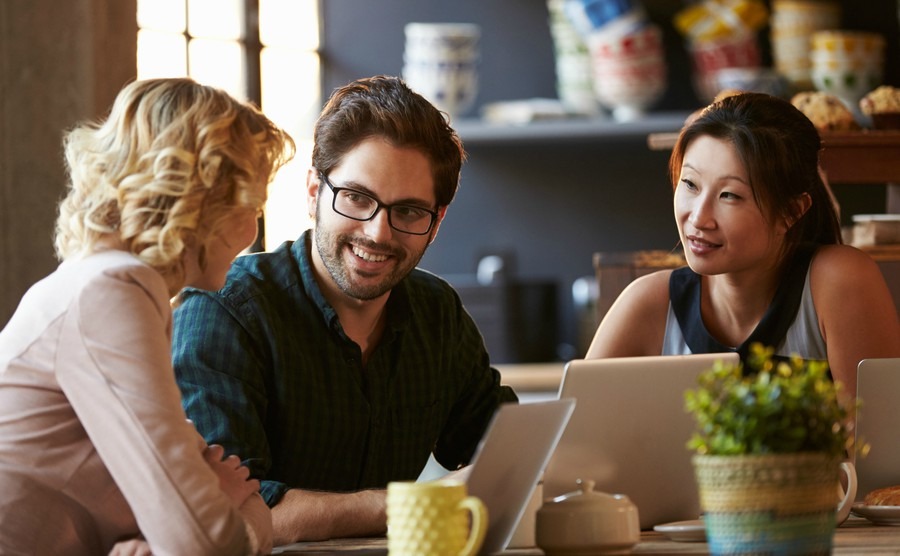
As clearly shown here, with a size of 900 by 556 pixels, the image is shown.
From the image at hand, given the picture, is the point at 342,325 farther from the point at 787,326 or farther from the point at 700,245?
the point at 787,326

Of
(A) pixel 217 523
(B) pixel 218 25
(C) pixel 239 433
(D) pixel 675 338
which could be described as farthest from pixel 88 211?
(B) pixel 218 25

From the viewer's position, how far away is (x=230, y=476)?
1392 mm

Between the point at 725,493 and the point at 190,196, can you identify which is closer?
the point at 725,493

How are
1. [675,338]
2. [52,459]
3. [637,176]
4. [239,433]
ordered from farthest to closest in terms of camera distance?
[637,176] < [675,338] < [239,433] < [52,459]

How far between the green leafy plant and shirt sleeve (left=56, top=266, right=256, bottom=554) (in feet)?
1.50

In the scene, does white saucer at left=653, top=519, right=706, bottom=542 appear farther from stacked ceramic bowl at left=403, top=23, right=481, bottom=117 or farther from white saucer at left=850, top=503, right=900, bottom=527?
stacked ceramic bowl at left=403, top=23, right=481, bottom=117

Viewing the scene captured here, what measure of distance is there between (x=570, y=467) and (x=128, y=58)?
1.57 metres

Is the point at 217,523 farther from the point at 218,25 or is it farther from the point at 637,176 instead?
the point at 637,176

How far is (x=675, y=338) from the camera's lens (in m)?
2.24

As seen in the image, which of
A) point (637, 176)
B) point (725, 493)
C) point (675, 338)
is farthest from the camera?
point (637, 176)

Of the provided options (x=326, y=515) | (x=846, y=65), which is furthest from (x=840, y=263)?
(x=846, y=65)

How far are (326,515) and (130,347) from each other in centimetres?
44

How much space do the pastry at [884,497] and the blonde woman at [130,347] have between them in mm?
730

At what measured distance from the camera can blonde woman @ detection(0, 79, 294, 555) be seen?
1221 millimetres
